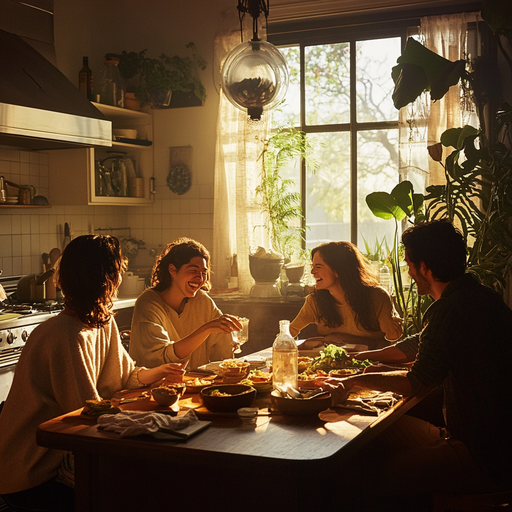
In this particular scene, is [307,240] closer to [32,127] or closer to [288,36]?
[288,36]

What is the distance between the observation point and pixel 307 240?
496cm

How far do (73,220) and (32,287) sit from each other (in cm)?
98

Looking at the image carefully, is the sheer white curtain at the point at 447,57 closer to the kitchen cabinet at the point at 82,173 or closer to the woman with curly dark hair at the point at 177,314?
the woman with curly dark hair at the point at 177,314

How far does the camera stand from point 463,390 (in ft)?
6.89

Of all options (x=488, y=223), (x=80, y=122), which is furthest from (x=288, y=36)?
(x=488, y=223)

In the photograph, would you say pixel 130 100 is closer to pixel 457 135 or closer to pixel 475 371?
pixel 457 135

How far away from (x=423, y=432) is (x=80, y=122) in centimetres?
264

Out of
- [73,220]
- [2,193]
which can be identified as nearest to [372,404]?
[2,193]

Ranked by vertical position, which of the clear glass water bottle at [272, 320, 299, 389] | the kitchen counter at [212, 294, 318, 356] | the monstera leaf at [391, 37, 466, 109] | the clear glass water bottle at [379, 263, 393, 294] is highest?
the monstera leaf at [391, 37, 466, 109]

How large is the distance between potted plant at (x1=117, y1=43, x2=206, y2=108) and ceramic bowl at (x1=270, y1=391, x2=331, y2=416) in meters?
3.47

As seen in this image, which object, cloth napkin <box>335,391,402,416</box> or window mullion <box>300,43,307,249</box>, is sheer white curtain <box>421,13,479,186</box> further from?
cloth napkin <box>335,391,402,416</box>

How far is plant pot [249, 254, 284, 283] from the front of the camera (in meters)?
4.53

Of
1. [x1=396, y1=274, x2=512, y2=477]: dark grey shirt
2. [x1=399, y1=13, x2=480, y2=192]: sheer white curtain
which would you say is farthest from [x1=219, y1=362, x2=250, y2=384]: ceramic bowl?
[x1=399, y1=13, x2=480, y2=192]: sheer white curtain

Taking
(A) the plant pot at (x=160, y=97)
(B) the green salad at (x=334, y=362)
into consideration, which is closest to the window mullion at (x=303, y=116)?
(A) the plant pot at (x=160, y=97)
